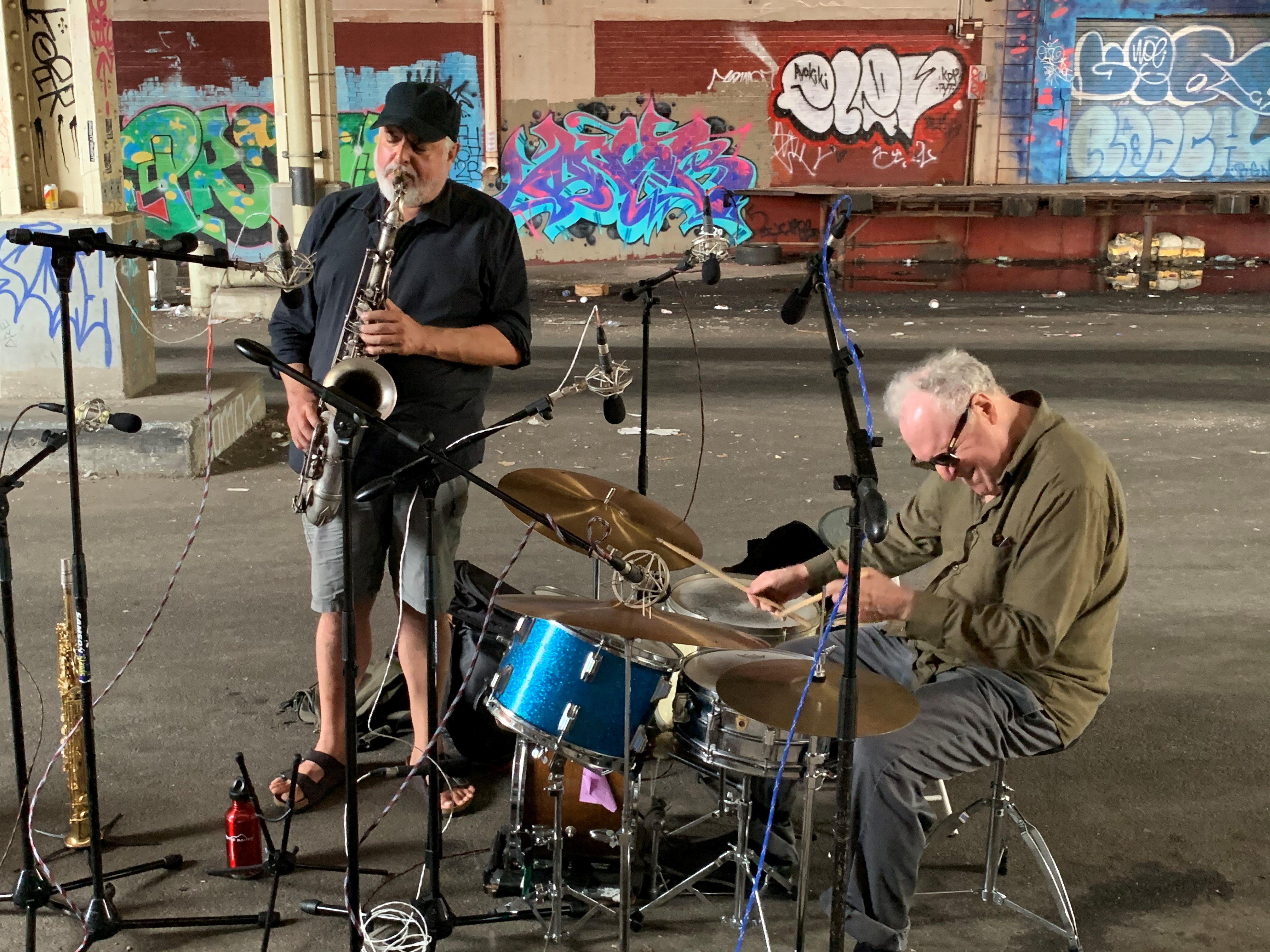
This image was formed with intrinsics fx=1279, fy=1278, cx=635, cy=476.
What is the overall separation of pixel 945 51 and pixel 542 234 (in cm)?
687

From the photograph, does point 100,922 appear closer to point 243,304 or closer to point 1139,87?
point 243,304

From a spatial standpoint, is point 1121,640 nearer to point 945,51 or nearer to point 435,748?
point 435,748

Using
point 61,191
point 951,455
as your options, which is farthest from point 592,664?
point 61,191

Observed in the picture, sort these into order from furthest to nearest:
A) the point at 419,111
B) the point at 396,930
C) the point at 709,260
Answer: the point at 709,260 < the point at 419,111 < the point at 396,930

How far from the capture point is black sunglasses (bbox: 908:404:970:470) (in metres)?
3.15

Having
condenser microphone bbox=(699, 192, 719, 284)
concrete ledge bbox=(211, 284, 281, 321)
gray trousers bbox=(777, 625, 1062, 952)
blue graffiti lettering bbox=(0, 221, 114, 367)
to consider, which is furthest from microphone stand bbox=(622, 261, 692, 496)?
concrete ledge bbox=(211, 284, 281, 321)

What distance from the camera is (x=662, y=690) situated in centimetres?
326

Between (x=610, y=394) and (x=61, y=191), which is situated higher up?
(x=61, y=191)

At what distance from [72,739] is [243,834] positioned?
25.2 inches

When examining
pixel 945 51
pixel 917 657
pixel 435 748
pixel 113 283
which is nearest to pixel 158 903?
pixel 435 748

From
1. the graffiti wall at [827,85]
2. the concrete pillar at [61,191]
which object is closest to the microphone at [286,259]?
the concrete pillar at [61,191]

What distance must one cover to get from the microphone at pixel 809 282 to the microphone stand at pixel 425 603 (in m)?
0.71

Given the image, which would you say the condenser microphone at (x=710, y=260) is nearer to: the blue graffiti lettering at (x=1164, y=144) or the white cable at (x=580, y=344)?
the white cable at (x=580, y=344)

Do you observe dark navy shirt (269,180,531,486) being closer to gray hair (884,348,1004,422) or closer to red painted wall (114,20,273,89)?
gray hair (884,348,1004,422)
